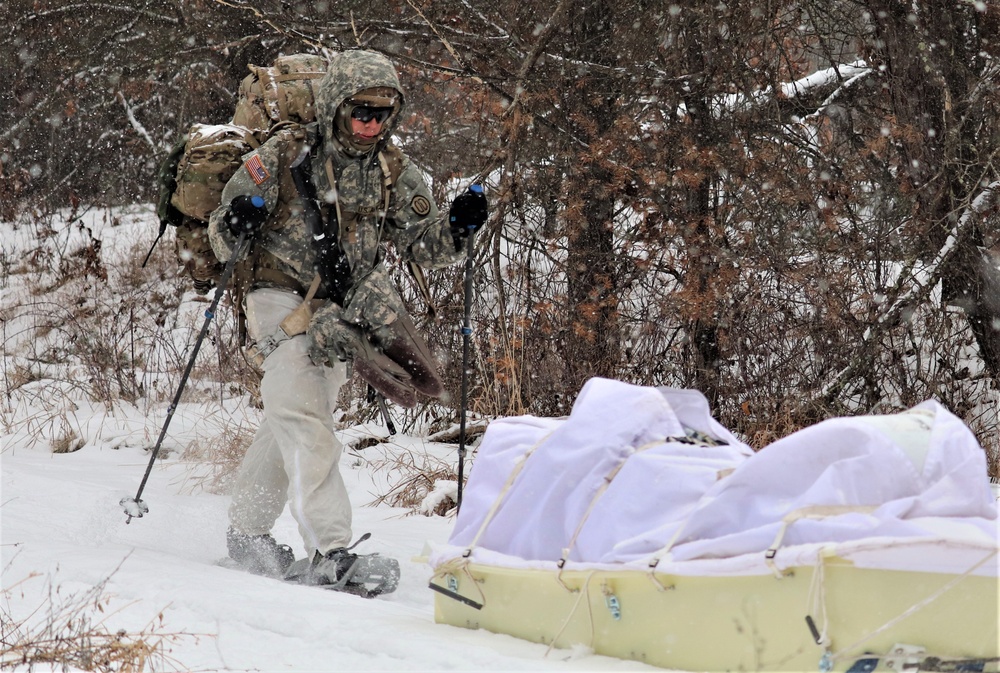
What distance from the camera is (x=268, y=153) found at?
4617 millimetres

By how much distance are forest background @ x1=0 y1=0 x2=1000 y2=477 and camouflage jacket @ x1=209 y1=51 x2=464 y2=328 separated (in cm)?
202

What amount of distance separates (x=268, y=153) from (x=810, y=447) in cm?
284

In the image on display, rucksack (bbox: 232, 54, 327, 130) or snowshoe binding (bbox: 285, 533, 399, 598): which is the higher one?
rucksack (bbox: 232, 54, 327, 130)

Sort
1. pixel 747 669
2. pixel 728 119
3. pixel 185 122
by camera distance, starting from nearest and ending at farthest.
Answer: pixel 747 669
pixel 728 119
pixel 185 122

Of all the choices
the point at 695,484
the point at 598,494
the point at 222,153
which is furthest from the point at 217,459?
the point at 695,484

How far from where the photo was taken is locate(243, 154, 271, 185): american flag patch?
4.53 m

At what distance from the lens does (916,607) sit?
2352mm

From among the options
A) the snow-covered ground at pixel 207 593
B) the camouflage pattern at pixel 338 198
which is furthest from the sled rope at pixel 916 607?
the camouflage pattern at pixel 338 198

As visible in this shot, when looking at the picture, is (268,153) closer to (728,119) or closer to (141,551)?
(141,551)

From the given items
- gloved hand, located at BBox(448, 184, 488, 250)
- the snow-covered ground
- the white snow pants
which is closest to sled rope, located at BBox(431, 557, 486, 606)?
the snow-covered ground

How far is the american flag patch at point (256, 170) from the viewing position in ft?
14.9

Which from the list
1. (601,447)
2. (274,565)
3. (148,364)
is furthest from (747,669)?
(148,364)

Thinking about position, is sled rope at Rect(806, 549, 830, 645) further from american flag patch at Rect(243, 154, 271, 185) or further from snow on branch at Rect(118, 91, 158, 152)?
snow on branch at Rect(118, 91, 158, 152)

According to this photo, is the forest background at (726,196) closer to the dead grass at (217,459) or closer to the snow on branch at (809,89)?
the snow on branch at (809,89)
